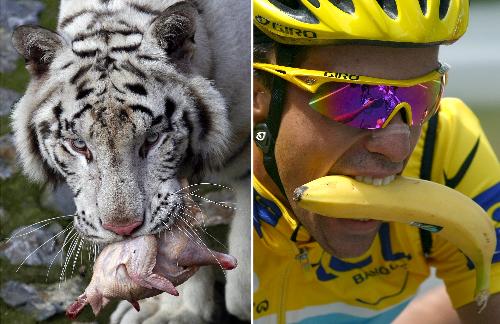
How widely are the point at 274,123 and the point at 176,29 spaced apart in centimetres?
31

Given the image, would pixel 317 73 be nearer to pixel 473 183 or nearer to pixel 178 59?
pixel 178 59

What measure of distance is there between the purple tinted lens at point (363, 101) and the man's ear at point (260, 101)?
0.12 meters

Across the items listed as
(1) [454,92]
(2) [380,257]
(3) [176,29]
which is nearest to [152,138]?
(3) [176,29]

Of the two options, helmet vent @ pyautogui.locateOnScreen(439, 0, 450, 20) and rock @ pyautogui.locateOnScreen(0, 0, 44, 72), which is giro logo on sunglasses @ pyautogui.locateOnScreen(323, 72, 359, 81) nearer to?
helmet vent @ pyautogui.locateOnScreen(439, 0, 450, 20)

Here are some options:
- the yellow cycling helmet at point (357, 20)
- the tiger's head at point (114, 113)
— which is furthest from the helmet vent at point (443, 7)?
the tiger's head at point (114, 113)

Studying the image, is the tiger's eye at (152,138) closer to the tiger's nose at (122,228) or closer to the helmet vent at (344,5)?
the tiger's nose at (122,228)

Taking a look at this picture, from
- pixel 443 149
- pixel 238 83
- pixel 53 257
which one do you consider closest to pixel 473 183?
pixel 443 149

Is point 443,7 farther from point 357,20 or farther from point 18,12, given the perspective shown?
point 18,12

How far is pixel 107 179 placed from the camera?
4.33 ft

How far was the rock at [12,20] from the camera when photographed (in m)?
1.39

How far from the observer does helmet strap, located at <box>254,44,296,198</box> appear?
151 centimetres

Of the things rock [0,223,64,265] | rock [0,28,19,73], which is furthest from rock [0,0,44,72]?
rock [0,223,64,265]

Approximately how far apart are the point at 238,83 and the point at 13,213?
486mm

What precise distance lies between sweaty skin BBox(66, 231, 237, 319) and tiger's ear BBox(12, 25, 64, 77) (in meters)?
0.34
